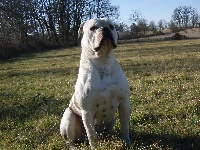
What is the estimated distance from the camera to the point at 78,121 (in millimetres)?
4652

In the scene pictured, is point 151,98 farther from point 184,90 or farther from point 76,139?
point 76,139

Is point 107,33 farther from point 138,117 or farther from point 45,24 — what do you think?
point 45,24

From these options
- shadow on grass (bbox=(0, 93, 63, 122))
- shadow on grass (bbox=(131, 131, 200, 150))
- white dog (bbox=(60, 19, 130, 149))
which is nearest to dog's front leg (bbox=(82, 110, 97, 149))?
white dog (bbox=(60, 19, 130, 149))

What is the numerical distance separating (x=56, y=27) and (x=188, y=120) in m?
45.5

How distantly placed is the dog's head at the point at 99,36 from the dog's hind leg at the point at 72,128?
1102mm

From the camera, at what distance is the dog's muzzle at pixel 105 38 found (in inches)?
156

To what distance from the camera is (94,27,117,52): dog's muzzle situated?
Answer: 3965 mm

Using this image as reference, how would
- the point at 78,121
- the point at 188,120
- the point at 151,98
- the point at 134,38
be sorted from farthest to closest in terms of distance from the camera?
1. the point at 134,38
2. the point at 151,98
3. the point at 188,120
4. the point at 78,121

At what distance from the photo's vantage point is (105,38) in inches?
156

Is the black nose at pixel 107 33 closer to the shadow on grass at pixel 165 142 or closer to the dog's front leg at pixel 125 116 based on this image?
the dog's front leg at pixel 125 116

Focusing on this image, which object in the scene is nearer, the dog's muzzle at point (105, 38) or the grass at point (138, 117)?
the dog's muzzle at point (105, 38)

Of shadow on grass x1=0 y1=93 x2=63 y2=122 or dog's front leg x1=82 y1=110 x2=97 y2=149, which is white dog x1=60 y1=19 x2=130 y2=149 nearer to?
dog's front leg x1=82 y1=110 x2=97 y2=149

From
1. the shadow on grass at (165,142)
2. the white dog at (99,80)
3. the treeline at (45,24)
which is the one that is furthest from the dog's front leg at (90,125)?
the treeline at (45,24)

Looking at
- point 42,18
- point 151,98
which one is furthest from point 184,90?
point 42,18
